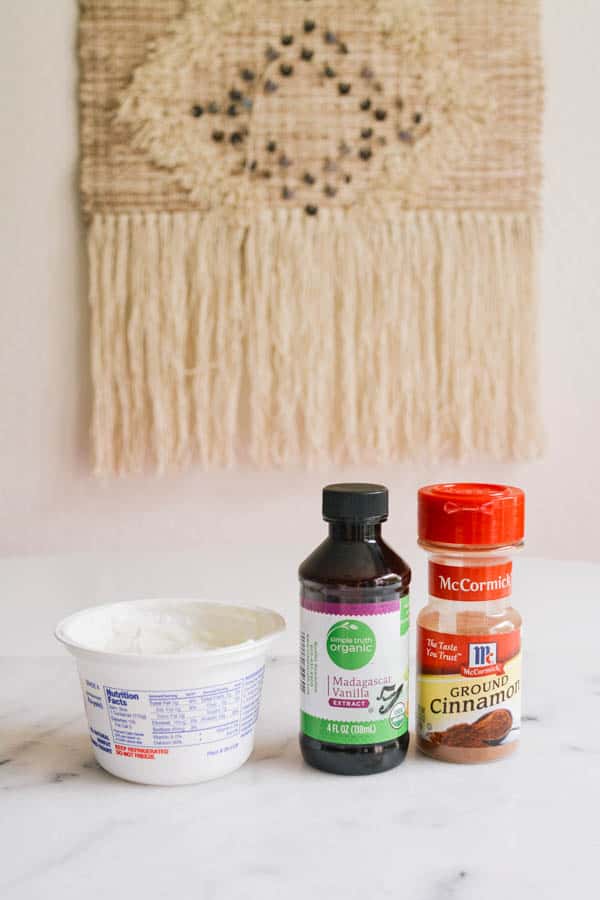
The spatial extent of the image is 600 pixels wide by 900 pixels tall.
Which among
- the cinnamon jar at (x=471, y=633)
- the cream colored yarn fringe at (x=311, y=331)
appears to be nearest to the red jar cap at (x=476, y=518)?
the cinnamon jar at (x=471, y=633)

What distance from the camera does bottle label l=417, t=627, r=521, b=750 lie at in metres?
0.67

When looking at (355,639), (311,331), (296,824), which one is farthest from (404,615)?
(311,331)

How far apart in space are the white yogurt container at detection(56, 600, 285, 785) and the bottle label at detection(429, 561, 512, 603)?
0.41ft

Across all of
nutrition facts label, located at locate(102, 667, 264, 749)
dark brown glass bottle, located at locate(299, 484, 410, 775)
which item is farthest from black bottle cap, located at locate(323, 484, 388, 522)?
nutrition facts label, located at locate(102, 667, 264, 749)

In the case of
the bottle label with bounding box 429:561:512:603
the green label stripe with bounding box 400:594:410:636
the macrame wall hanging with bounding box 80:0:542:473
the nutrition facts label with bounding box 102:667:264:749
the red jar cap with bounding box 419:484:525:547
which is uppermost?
the macrame wall hanging with bounding box 80:0:542:473

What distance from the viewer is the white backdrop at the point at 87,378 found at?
6.29 ft

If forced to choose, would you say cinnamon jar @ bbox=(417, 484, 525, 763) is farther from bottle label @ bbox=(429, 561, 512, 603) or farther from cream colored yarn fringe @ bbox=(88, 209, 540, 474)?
cream colored yarn fringe @ bbox=(88, 209, 540, 474)

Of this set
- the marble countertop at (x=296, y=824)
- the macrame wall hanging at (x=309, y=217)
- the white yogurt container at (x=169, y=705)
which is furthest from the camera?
the macrame wall hanging at (x=309, y=217)

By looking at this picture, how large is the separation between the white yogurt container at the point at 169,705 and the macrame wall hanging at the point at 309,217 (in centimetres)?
123

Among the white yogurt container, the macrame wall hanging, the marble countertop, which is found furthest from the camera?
the macrame wall hanging

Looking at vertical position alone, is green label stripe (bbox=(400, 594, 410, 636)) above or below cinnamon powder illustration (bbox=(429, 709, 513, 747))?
above

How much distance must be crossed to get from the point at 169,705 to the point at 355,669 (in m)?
0.13

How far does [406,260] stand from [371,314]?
0.12m

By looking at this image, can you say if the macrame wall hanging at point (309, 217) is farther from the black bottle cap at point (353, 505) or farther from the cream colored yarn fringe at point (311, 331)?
the black bottle cap at point (353, 505)
